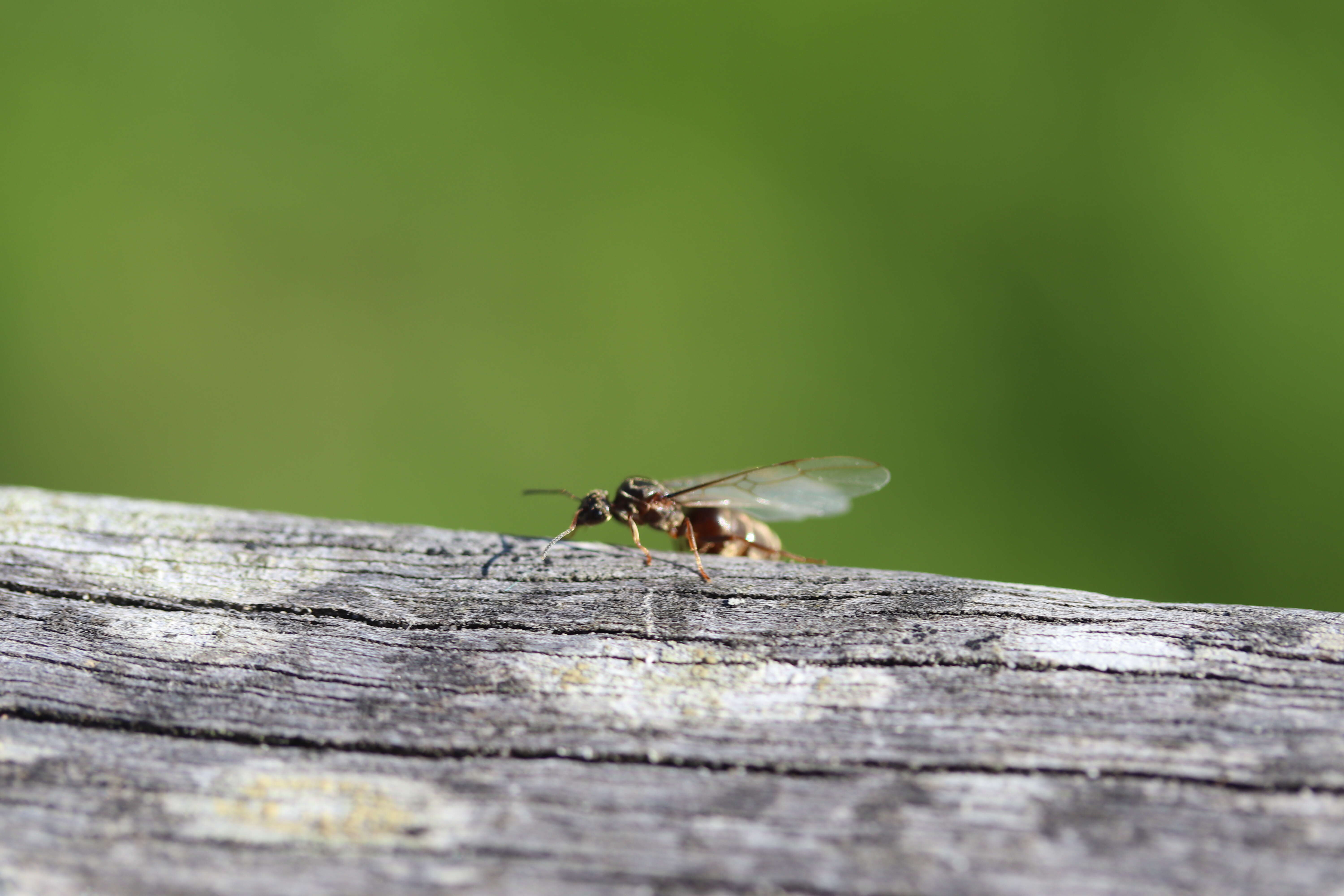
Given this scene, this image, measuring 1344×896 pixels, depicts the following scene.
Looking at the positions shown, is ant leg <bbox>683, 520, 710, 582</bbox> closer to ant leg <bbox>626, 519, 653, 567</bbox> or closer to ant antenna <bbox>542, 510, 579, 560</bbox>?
ant leg <bbox>626, 519, 653, 567</bbox>

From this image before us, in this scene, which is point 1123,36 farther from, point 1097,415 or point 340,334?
point 340,334

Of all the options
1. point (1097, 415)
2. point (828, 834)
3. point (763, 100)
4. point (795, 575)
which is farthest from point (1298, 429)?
point (828, 834)

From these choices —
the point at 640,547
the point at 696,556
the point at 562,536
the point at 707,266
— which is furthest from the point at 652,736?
the point at 707,266

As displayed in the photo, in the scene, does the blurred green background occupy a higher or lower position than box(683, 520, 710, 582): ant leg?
higher

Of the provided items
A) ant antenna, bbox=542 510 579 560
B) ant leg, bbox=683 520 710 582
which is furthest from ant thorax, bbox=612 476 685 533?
ant antenna, bbox=542 510 579 560

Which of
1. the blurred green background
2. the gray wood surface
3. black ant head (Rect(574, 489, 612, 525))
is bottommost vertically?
the gray wood surface

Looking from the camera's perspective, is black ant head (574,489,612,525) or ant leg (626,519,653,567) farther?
black ant head (574,489,612,525)

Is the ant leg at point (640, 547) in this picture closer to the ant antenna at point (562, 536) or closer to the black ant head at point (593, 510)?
the black ant head at point (593, 510)

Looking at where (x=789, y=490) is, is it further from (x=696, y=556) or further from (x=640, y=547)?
(x=696, y=556)
